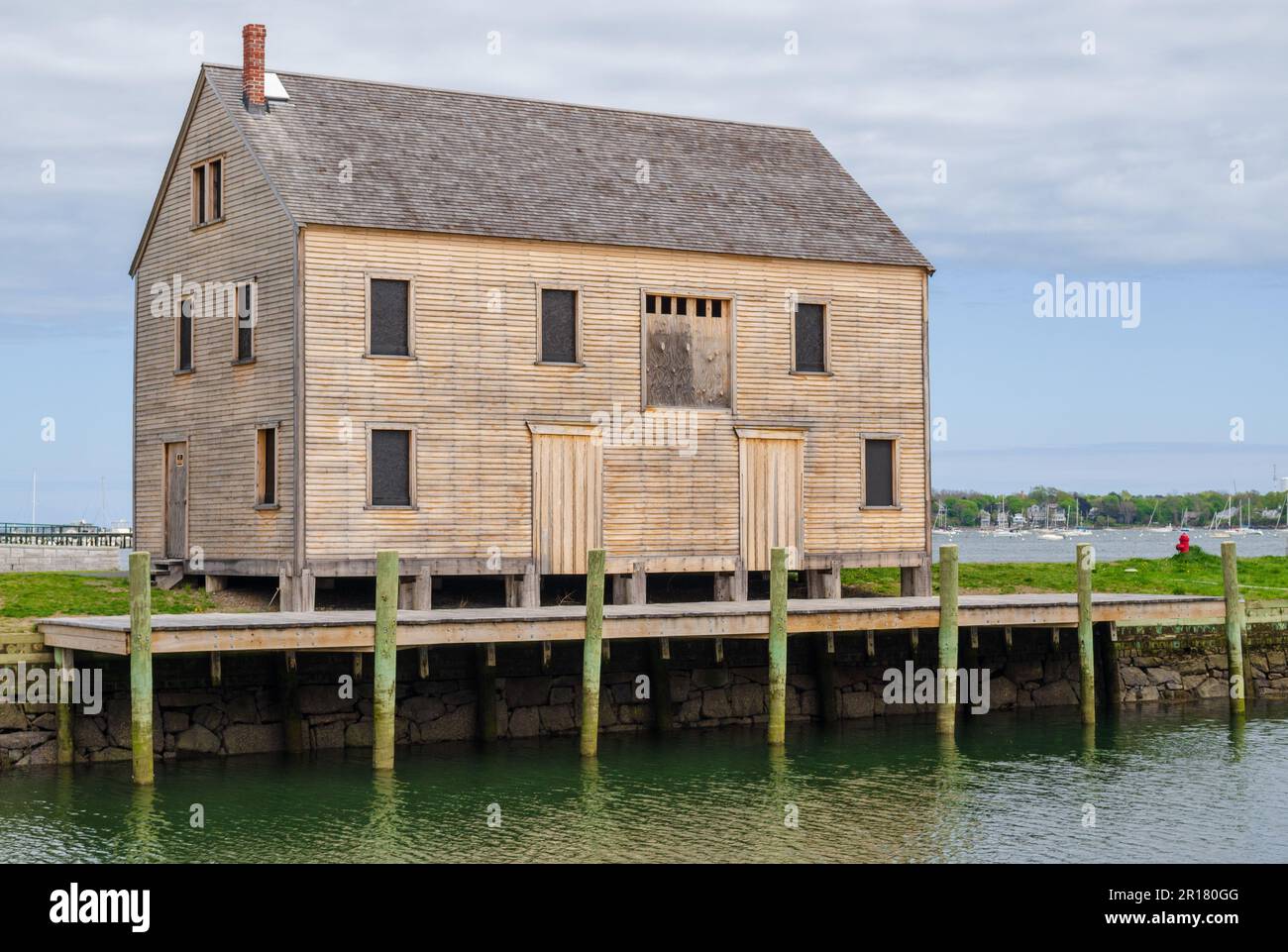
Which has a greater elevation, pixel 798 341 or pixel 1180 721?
pixel 798 341

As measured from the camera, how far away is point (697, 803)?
25.0 meters

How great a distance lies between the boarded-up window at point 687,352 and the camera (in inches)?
1427

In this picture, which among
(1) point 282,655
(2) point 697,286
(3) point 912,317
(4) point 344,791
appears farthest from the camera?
(3) point 912,317

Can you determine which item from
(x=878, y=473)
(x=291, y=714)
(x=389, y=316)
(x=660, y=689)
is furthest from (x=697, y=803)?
(x=878, y=473)

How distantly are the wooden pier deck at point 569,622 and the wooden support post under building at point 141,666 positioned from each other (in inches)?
18.0

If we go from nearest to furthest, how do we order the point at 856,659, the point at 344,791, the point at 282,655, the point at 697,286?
the point at 344,791, the point at 282,655, the point at 856,659, the point at 697,286

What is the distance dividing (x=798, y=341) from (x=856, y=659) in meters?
7.96

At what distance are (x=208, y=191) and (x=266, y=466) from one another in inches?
240

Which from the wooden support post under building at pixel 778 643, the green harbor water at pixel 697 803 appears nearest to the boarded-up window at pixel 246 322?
the green harbor water at pixel 697 803

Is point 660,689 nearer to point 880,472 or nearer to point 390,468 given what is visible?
point 390,468

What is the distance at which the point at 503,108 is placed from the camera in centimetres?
3881

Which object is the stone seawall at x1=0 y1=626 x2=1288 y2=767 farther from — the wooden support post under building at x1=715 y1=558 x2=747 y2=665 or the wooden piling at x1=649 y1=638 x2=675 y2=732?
the wooden support post under building at x1=715 y1=558 x2=747 y2=665
